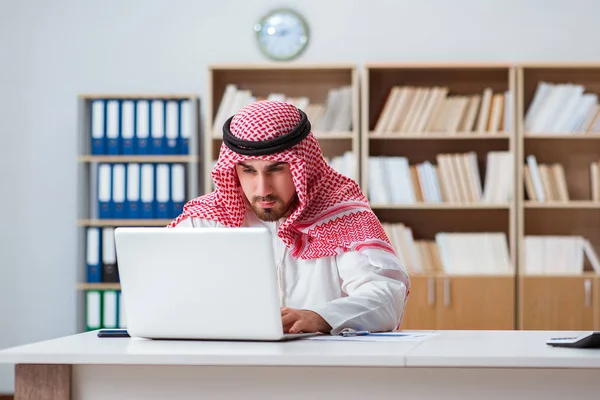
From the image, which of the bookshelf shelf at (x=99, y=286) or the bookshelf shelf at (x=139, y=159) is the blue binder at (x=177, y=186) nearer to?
the bookshelf shelf at (x=139, y=159)

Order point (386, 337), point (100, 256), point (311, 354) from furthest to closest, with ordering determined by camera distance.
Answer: point (100, 256) → point (386, 337) → point (311, 354)

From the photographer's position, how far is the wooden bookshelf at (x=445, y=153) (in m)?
4.62

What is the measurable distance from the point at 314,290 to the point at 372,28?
2868mm

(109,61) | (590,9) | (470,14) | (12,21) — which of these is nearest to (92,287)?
(109,61)

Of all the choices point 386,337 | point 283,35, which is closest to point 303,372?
point 386,337

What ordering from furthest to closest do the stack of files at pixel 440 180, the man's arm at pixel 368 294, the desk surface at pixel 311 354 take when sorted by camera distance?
the stack of files at pixel 440 180, the man's arm at pixel 368 294, the desk surface at pixel 311 354

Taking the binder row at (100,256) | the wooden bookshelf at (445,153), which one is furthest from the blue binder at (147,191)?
the wooden bookshelf at (445,153)

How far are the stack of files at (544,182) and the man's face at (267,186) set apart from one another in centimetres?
248

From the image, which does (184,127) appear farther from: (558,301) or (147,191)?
(558,301)

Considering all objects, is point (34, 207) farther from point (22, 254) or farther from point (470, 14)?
point (470, 14)

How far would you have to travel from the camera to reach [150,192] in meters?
4.77

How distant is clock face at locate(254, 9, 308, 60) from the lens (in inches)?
198

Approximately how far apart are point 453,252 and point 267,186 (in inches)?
96.1

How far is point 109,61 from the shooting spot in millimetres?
5133
